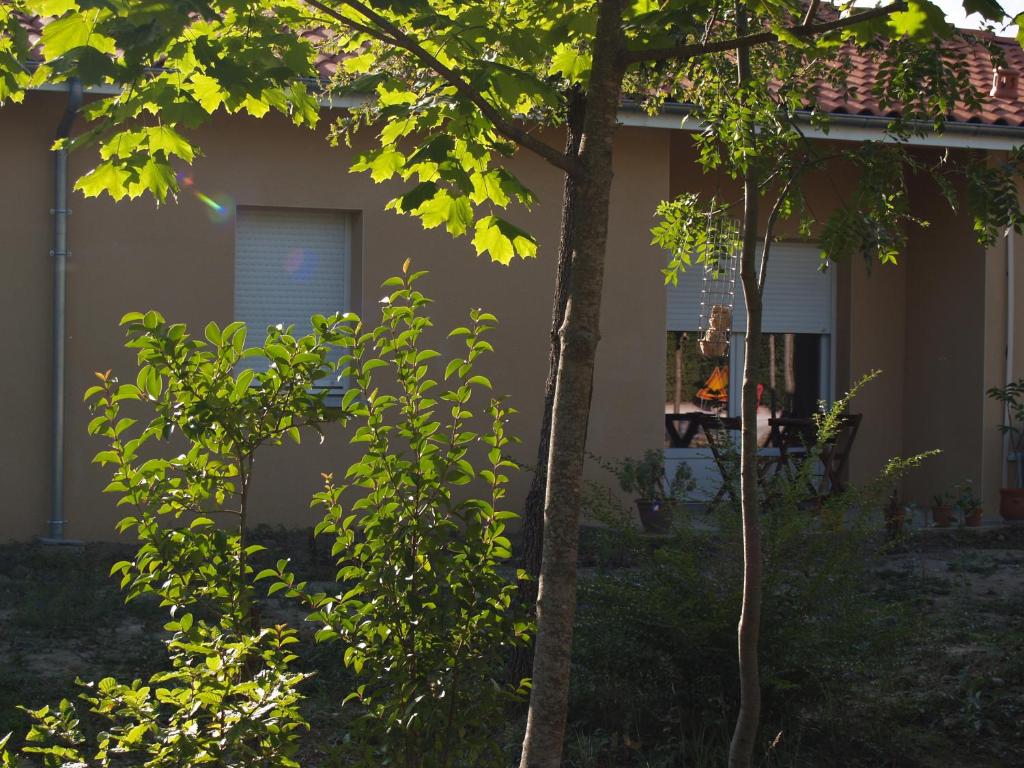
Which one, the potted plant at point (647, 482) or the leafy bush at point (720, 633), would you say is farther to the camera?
the potted plant at point (647, 482)

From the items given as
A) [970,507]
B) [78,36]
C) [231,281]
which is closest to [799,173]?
[78,36]

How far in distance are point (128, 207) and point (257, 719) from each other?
6.99 meters

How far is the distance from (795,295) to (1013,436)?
8.22ft

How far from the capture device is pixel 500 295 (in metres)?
10.1

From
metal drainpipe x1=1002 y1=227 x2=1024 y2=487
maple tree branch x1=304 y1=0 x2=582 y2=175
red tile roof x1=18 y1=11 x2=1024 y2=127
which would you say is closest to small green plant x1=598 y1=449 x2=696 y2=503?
red tile roof x1=18 y1=11 x2=1024 y2=127

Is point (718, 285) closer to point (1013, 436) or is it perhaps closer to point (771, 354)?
point (771, 354)

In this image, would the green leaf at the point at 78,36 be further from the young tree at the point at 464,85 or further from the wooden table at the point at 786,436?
the wooden table at the point at 786,436

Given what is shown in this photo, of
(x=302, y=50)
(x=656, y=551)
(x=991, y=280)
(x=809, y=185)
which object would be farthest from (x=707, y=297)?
(x=302, y=50)

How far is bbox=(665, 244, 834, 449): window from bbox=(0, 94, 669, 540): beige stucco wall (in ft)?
5.31

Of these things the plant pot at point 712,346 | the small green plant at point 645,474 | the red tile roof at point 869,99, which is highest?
the red tile roof at point 869,99

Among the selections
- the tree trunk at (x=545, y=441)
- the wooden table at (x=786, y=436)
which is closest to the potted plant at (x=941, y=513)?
the wooden table at (x=786, y=436)

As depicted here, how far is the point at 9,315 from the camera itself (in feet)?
29.7

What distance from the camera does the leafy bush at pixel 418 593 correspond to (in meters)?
3.18

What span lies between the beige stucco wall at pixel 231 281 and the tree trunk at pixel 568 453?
22.0ft
